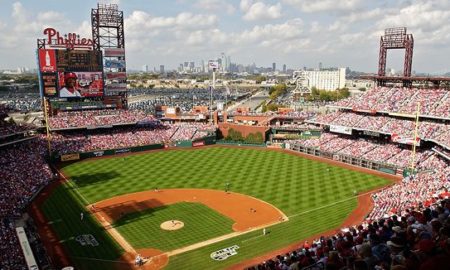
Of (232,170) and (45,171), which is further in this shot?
(232,170)

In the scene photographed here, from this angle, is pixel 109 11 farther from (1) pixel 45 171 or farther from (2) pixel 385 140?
(2) pixel 385 140

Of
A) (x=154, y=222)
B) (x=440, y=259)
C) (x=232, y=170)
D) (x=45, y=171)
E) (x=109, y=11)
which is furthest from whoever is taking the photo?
(x=109, y=11)

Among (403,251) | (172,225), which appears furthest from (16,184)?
(403,251)

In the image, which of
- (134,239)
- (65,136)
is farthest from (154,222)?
(65,136)

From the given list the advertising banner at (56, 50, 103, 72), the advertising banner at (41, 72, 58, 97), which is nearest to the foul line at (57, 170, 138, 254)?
the advertising banner at (41, 72, 58, 97)

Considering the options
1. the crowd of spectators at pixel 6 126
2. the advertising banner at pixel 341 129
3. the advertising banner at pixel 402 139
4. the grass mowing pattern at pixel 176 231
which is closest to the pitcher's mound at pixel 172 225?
the grass mowing pattern at pixel 176 231

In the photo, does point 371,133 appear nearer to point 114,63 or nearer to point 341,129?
point 341,129
